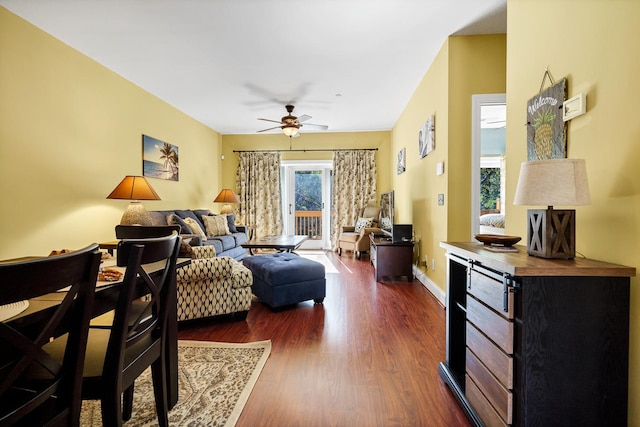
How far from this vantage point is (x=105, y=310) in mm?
1134

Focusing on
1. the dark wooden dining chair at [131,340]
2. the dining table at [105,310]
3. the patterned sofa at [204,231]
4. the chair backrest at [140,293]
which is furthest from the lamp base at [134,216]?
the chair backrest at [140,293]

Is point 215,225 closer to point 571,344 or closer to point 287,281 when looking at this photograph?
point 287,281

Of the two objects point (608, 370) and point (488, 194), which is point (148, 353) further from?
point (488, 194)

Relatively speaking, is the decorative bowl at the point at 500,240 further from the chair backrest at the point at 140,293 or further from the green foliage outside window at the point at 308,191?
the green foliage outside window at the point at 308,191

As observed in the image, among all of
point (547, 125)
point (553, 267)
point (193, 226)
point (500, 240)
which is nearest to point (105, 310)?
point (553, 267)

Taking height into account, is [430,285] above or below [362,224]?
Result: below

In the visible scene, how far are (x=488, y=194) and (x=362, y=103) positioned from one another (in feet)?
12.0

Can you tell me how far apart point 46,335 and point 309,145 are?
21.2ft

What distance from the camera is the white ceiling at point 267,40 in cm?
253

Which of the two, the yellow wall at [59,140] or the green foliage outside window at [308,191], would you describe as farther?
the green foliage outside window at [308,191]

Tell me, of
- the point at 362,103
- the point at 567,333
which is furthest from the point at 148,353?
the point at 362,103

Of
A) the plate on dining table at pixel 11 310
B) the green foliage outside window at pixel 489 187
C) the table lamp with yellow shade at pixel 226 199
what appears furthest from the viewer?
the green foliage outside window at pixel 489 187

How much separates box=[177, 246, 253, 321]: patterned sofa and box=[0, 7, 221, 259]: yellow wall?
1583 mm

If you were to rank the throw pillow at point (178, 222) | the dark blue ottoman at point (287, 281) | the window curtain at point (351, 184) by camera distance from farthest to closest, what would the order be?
1. the window curtain at point (351, 184)
2. the throw pillow at point (178, 222)
3. the dark blue ottoman at point (287, 281)
